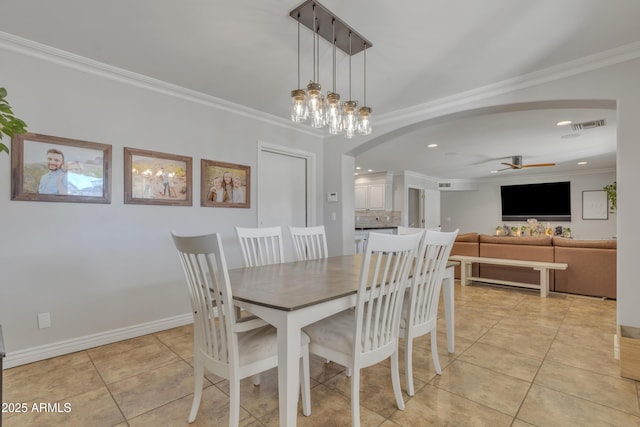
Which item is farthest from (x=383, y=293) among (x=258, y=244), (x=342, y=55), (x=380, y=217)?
(x=380, y=217)

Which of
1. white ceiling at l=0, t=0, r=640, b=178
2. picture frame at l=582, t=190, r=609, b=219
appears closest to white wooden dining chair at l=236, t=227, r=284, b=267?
white ceiling at l=0, t=0, r=640, b=178

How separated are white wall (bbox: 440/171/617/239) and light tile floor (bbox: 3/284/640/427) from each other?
256 inches

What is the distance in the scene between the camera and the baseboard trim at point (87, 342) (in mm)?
2207

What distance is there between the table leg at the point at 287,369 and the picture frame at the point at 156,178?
7.18 feet

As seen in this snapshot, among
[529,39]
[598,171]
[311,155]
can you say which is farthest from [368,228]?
[598,171]

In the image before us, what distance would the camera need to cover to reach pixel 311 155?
4.31m

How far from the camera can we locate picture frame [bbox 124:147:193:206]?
2.72m

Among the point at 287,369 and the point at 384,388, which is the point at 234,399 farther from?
the point at 384,388

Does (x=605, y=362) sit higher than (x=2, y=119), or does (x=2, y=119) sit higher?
(x=2, y=119)

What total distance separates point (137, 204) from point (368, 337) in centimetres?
236

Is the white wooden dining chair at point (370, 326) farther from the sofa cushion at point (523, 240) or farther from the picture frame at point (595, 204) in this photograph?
the picture frame at point (595, 204)

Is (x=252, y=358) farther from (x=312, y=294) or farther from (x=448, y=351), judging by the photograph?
(x=448, y=351)

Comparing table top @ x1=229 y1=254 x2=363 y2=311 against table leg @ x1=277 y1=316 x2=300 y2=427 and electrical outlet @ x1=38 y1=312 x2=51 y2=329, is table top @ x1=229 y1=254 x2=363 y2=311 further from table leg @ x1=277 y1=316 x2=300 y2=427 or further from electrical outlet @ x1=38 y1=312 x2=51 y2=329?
electrical outlet @ x1=38 y1=312 x2=51 y2=329

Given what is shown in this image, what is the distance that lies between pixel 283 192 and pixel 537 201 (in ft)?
25.8
